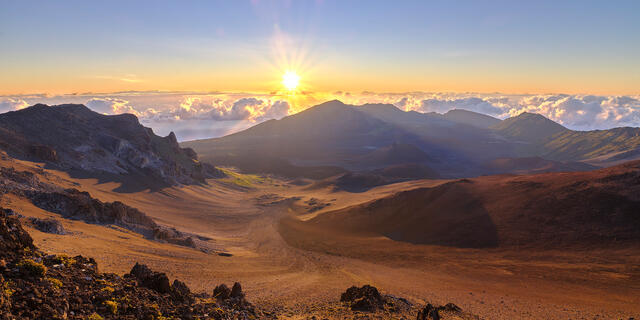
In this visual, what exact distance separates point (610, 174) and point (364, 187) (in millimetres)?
74715

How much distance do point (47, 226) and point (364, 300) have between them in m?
25.9

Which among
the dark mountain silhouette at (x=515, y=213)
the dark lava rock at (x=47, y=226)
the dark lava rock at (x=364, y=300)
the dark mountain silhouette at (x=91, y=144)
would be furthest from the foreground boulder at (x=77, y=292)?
the dark mountain silhouette at (x=91, y=144)

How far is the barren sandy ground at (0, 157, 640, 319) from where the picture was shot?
79.5ft

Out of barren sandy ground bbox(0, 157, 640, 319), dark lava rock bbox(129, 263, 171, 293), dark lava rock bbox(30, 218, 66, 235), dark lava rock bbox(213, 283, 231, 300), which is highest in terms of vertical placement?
dark lava rock bbox(129, 263, 171, 293)

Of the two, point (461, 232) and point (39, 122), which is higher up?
point (39, 122)

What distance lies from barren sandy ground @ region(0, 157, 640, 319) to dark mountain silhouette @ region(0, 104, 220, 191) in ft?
54.0

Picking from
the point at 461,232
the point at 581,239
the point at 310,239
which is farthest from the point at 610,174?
the point at 310,239

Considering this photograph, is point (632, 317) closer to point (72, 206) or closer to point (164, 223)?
point (72, 206)

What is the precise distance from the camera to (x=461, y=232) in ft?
163

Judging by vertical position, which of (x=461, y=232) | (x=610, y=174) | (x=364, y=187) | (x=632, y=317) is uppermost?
(x=610, y=174)

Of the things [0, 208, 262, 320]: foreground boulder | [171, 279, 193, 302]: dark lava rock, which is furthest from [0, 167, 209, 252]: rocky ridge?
[0, 208, 262, 320]: foreground boulder

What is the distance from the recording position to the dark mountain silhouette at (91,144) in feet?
224

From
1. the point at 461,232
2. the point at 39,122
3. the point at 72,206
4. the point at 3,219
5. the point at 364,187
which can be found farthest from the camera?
the point at 364,187

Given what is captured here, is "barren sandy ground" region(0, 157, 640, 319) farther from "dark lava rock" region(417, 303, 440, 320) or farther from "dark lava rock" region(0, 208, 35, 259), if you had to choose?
"dark lava rock" region(0, 208, 35, 259)
